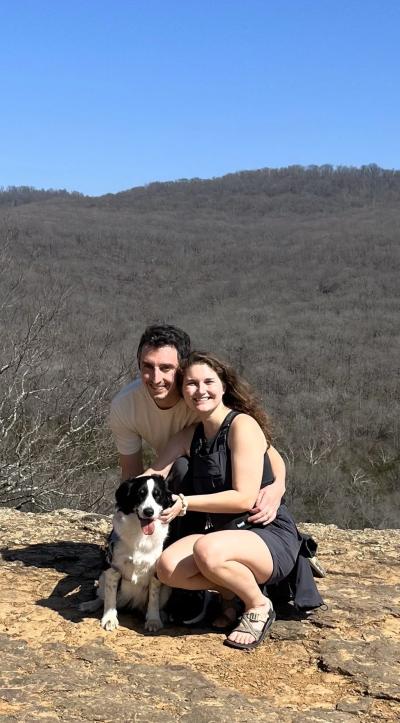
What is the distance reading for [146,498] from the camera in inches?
131

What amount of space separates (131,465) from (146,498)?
0.79m

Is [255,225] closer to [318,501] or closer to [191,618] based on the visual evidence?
[318,501]

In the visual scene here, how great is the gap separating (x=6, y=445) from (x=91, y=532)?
5.82 meters

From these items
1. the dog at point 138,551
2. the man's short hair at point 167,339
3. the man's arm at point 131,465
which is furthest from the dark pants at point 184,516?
the man's short hair at point 167,339

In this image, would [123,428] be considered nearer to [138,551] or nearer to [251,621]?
[138,551]

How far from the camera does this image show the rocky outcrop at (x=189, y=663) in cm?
289

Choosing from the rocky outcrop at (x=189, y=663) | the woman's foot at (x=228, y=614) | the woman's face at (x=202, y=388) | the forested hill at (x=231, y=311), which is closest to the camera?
the rocky outcrop at (x=189, y=663)

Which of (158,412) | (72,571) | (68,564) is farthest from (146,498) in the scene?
(68,564)

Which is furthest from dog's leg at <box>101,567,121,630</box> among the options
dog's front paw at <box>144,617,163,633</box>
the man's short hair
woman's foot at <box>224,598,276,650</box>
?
the man's short hair

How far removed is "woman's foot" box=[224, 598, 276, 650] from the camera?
3398 mm

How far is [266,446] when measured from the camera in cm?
366

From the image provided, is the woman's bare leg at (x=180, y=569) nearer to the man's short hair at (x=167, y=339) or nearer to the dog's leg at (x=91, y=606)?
the dog's leg at (x=91, y=606)

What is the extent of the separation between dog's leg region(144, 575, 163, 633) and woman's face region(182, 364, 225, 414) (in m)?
0.85

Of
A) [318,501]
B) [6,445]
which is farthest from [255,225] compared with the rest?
[6,445]
